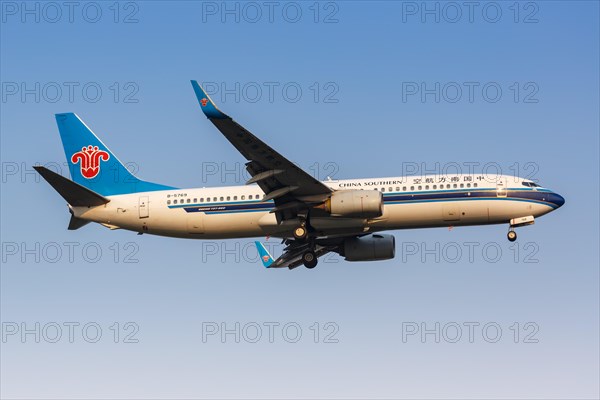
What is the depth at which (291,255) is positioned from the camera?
62.8 meters

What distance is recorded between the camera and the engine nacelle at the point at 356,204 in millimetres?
53312

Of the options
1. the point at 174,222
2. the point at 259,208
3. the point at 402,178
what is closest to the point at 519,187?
the point at 402,178

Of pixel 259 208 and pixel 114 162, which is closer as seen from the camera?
pixel 259 208

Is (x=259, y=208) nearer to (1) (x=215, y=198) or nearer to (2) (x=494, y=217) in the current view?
(1) (x=215, y=198)

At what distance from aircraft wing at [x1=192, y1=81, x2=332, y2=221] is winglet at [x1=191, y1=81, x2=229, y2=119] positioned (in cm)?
38

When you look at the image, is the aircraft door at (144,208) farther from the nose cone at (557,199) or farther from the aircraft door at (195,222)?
the nose cone at (557,199)

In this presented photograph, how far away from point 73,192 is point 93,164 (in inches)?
162

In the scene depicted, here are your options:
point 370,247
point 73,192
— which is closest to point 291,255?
point 370,247

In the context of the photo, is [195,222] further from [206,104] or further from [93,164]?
[206,104]

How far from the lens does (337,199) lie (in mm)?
54594

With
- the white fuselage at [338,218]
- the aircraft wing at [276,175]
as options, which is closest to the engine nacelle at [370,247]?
the white fuselage at [338,218]

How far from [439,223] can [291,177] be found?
8298 mm

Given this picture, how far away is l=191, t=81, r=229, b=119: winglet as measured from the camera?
4731 centimetres

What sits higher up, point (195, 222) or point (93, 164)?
point (93, 164)
